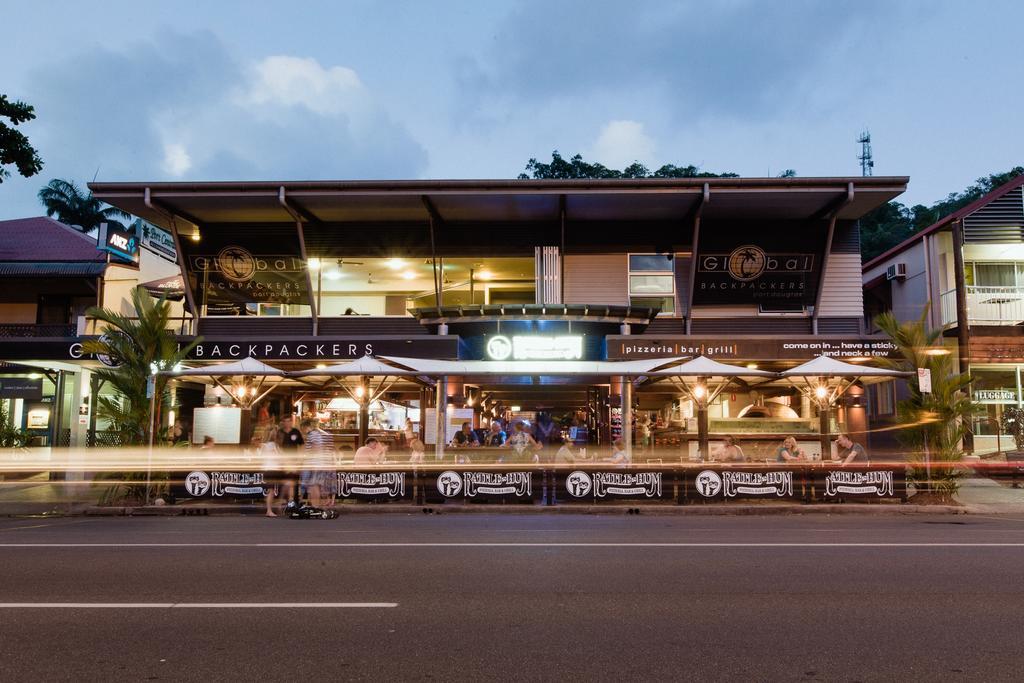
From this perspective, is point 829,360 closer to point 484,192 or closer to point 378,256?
point 484,192

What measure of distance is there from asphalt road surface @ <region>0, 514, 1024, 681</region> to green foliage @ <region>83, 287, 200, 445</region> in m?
5.99

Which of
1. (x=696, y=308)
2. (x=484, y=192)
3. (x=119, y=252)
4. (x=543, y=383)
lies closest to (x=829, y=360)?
(x=696, y=308)

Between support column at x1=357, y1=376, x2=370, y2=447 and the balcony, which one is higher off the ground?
the balcony

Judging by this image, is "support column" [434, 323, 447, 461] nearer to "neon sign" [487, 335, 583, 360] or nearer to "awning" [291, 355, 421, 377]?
"awning" [291, 355, 421, 377]

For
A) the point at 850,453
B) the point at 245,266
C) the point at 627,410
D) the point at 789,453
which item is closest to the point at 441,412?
the point at 627,410

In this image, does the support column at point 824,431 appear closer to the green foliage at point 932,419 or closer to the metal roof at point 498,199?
the green foliage at point 932,419

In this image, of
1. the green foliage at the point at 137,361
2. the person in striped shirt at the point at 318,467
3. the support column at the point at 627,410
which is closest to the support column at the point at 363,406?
the person in striped shirt at the point at 318,467

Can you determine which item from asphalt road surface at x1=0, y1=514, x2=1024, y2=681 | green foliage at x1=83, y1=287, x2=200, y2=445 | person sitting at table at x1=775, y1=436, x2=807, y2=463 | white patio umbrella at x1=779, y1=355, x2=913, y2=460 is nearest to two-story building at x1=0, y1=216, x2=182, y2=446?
green foliage at x1=83, y1=287, x2=200, y2=445

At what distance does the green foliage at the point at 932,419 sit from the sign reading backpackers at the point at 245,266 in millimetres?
15979

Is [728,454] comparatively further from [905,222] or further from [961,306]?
[905,222]

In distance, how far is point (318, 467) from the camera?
1520 centimetres

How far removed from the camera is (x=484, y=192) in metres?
21.4

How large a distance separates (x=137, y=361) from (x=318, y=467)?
17.9ft

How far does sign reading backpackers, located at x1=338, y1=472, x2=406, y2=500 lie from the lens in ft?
54.5
